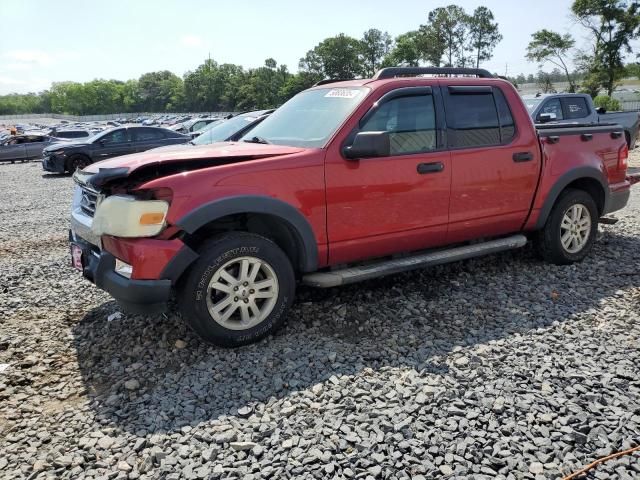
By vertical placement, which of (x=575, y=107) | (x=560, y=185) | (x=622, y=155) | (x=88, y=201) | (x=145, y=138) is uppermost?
(x=575, y=107)

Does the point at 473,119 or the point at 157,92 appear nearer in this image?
the point at 473,119

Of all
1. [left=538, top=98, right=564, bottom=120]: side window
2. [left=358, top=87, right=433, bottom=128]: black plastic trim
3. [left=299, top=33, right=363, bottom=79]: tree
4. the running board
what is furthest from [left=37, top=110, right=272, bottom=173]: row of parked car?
[left=299, top=33, right=363, bottom=79]: tree

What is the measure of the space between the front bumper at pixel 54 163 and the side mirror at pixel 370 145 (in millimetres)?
14790

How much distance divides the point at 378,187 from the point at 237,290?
4.48 feet

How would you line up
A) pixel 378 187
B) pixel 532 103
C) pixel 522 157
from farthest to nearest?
pixel 532 103, pixel 522 157, pixel 378 187

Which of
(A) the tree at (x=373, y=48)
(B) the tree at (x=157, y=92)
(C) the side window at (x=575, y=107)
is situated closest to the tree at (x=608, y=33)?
(C) the side window at (x=575, y=107)

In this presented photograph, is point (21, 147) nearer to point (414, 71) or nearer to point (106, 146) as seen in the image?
point (106, 146)

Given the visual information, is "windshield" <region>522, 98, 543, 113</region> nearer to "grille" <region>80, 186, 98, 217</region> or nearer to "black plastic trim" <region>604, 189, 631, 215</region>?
"black plastic trim" <region>604, 189, 631, 215</region>

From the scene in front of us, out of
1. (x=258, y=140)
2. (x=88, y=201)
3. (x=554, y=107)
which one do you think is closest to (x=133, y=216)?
(x=88, y=201)

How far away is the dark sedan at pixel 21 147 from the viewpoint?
2253 cm

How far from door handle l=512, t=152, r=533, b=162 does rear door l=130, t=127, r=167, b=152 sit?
13.3 meters

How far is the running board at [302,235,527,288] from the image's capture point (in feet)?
13.1

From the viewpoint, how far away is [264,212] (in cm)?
364

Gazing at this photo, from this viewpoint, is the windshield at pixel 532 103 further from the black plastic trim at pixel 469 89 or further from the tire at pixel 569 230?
the black plastic trim at pixel 469 89
